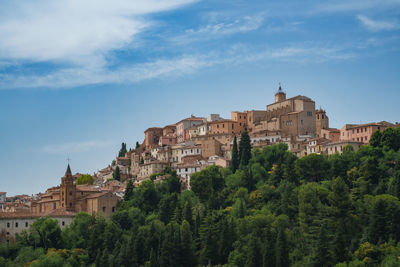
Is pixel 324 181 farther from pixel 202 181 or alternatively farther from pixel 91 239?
pixel 91 239

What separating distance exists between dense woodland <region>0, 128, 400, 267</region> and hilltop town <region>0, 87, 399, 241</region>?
3.15 m

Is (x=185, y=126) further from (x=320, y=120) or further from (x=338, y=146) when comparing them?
(x=338, y=146)

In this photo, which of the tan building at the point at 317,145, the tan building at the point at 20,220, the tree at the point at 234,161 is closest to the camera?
the tan building at the point at 20,220

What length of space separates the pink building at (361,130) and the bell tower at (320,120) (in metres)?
6.72

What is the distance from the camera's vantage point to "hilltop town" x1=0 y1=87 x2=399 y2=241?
73.4m

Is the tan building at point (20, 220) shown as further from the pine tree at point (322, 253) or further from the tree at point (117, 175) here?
the pine tree at point (322, 253)

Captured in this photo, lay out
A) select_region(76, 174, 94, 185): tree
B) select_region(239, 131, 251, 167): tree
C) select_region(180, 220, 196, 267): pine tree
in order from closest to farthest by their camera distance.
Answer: select_region(180, 220, 196, 267): pine tree, select_region(239, 131, 251, 167): tree, select_region(76, 174, 94, 185): tree

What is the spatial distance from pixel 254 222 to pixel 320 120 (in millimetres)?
30962

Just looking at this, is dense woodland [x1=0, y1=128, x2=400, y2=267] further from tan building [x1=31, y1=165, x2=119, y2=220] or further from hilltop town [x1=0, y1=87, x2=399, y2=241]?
hilltop town [x1=0, y1=87, x2=399, y2=241]

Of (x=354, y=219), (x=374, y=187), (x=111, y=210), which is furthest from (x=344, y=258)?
(x=111, y=210)

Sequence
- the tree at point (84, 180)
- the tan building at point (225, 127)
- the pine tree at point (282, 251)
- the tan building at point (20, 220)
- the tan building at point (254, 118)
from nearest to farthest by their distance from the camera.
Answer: the pine tree at point (282, 251) < the tan building at point (20, 220) < the tree at point (84, 180) < the tan building at point (225, 127) < the tan building at point (254, 118)

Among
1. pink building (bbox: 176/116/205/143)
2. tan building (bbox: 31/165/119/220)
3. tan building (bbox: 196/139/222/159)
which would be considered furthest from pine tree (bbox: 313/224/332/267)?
pink building (bbox: 176/116/205/143)

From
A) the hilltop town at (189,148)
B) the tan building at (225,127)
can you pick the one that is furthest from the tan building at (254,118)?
the tan building at (225,127)

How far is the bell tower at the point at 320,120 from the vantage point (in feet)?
289
